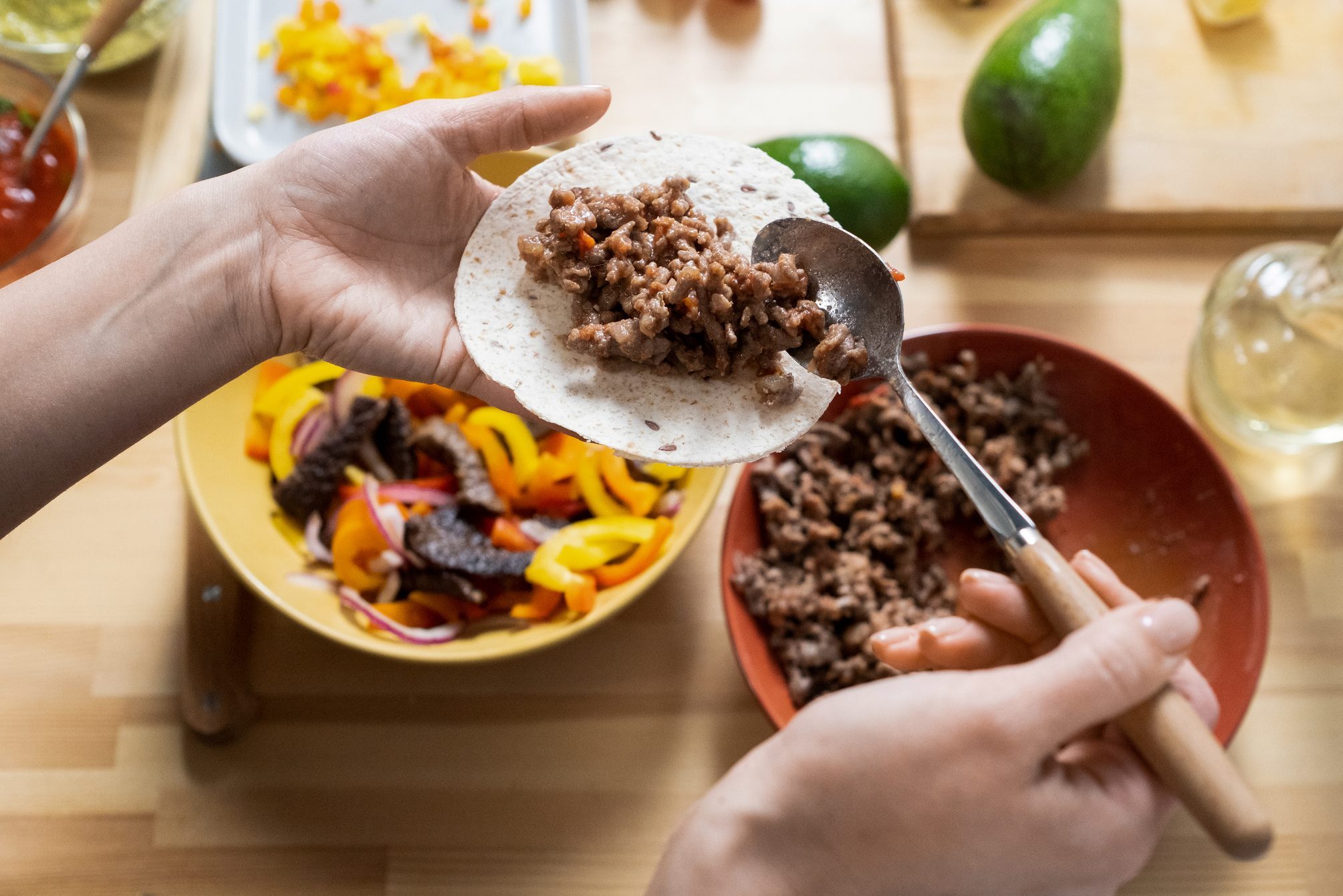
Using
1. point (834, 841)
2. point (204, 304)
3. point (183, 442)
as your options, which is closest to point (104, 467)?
point (183, 442)

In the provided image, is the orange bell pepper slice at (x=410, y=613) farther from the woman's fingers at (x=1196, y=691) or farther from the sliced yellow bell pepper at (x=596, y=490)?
the woman's fingers at (x=1196, y=691)

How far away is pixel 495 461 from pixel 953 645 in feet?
3.08

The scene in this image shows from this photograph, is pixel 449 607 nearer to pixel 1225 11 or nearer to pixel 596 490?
pixel 596 490

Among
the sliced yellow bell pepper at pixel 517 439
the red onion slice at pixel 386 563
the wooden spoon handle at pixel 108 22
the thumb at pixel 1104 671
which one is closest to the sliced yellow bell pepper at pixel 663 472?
the sliced yellow bell pepper at pixel 517 439

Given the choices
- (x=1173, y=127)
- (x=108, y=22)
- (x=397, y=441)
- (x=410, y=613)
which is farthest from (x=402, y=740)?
(x=1173, y=127)

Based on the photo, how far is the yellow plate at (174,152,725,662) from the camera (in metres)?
1.65

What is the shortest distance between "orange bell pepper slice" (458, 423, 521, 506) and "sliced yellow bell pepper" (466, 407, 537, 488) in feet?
0.04

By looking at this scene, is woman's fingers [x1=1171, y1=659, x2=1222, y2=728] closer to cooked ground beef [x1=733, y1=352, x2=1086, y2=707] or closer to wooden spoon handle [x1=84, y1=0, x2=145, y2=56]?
cooked ground beef [x1=733, y1=352, x2=1086, y2=707]

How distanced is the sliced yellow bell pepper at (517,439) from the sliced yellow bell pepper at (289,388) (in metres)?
0.31

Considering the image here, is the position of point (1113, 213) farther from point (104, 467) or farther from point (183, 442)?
point (104, 467)

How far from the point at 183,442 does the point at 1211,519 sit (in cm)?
194

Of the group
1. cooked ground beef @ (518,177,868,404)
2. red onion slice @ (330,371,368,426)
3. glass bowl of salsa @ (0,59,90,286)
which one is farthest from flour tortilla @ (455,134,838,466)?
glass bowl of salsa @ (0,59,90,286)

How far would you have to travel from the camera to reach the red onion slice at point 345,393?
1.95m

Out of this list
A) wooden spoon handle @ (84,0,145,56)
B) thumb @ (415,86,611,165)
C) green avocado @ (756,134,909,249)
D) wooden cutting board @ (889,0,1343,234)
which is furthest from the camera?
wooden cutting board @ (889,0,1343,234)
